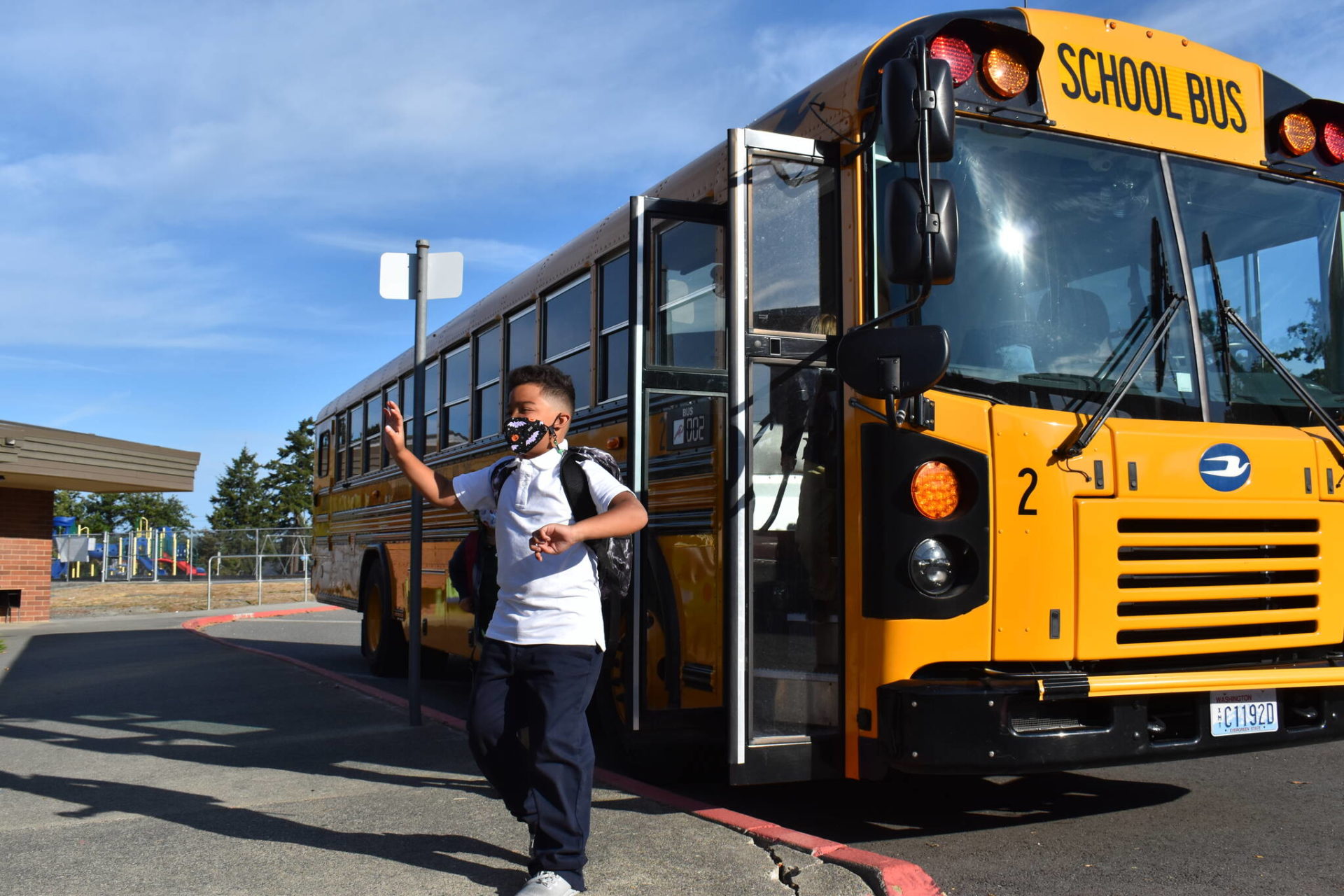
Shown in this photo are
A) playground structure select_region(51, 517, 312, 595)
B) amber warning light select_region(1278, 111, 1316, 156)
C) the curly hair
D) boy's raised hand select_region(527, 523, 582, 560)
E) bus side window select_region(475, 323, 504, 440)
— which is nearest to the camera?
boy's raised hand select_region(527, 523, 582, 560)

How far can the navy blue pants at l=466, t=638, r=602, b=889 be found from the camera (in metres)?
3.68

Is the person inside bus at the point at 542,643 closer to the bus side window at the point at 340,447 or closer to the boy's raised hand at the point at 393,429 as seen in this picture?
the boy's raised hand at the point at 393,429

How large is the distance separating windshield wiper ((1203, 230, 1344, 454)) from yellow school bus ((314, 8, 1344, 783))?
0.06ft

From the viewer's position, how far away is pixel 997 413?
161 inches

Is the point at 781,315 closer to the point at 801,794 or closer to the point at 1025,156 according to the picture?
the point at 1025,156

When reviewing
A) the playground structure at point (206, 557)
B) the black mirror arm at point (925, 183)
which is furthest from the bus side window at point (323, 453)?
the playground structure at point (206, 557)

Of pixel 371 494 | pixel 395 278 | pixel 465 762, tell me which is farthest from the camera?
pixel 371 494

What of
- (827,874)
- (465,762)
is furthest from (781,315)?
Result: (465,762)

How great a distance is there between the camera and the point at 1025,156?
4520 millimetres

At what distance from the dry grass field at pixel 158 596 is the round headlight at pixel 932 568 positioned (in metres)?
22.2

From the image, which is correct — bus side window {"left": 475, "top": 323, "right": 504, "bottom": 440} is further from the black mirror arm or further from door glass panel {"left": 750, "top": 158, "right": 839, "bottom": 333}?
the black mirror arm

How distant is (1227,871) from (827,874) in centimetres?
145

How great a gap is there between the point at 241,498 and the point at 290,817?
76.2 m

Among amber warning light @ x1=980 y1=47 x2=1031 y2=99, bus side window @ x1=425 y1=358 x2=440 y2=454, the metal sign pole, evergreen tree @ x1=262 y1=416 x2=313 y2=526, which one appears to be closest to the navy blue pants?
amber warning light @ x1=980 y1=47 x2=1031 y2=99
